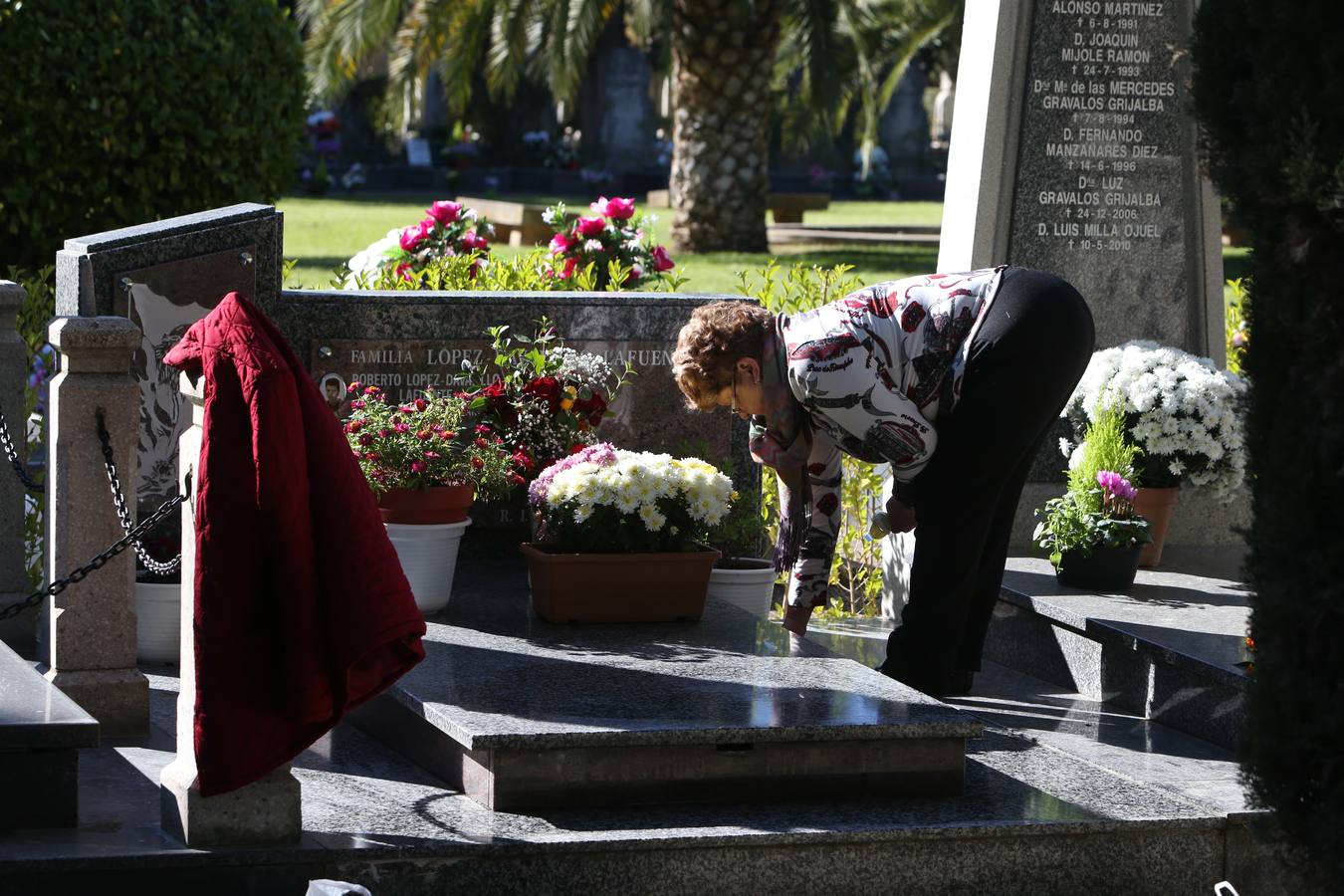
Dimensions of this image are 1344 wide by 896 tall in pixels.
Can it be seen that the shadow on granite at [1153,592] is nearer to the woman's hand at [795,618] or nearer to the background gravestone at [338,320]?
the woman's hand at [795,618]

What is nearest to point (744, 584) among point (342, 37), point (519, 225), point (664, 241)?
point (342, 37)

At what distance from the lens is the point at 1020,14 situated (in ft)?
22.8

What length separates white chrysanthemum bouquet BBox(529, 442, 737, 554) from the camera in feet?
17.9

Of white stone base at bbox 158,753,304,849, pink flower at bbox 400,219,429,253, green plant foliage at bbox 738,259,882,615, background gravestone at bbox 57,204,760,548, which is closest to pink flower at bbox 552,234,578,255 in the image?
pink flower at bbox 400,219,429,253

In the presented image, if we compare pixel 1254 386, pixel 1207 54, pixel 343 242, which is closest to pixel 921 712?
pixel 1254 386

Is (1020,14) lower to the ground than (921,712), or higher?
higher

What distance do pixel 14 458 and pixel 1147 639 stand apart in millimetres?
3440

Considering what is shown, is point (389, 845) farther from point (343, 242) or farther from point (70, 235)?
point (343, 242)

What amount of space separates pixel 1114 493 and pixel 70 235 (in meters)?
4.99

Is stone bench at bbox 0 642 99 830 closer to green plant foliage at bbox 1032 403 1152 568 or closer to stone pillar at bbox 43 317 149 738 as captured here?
stone pillar at bbox 43 317 149 738

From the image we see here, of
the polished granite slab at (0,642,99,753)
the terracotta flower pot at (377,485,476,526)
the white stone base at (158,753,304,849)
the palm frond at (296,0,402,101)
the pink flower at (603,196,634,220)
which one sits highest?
the palm frond at (296,0,402,101)

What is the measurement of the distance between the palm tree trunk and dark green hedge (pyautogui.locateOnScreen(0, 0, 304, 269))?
840cm

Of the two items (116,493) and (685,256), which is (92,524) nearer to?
(116,493)

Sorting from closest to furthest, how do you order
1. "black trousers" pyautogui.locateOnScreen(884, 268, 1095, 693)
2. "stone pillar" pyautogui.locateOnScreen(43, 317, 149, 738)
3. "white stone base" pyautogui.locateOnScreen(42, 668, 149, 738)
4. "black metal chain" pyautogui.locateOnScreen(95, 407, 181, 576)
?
"black metal chain" pyautogui.locateOnScreen(95, 407, 181, 576)
"stone pillar" pyautogui.locateOnScreen(43, 317, 149, 738)
"white stone base" pyautogui.locateOnScreen(42, 668, 149, 738)
"black trousers" pyautogui.locateOnScreen(884, 268, 1095, 693)
